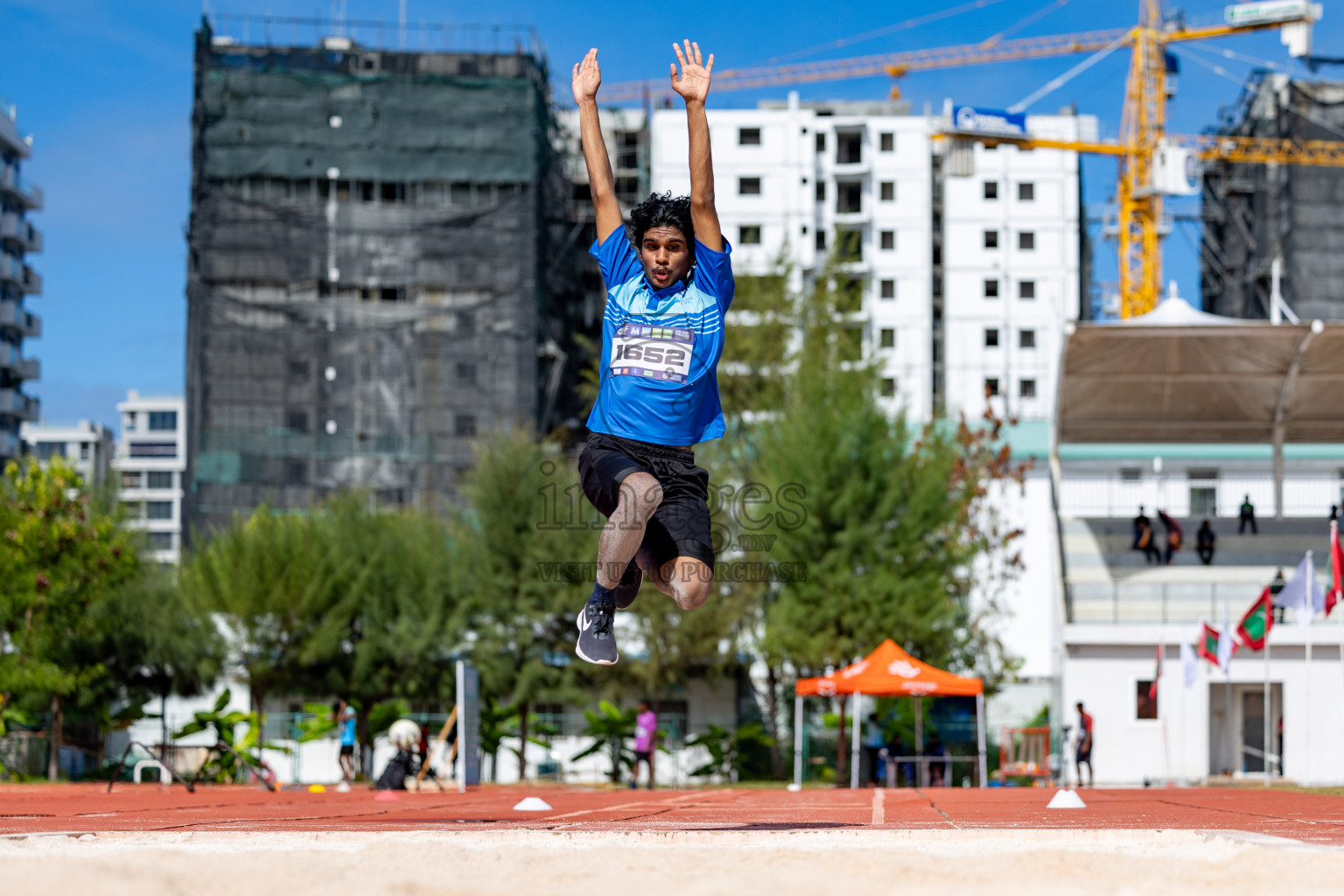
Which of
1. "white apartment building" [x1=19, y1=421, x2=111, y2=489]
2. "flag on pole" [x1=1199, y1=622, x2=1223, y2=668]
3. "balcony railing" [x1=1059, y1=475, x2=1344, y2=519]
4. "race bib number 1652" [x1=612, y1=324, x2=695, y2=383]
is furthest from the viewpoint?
"white apartment building" [x1=19, y1=421, x2=111, y2=489]

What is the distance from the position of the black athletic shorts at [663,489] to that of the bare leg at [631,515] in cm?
8

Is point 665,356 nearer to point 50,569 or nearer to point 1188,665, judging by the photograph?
point 1188,665

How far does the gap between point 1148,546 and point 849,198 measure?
57779mm

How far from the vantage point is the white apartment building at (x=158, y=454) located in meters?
136

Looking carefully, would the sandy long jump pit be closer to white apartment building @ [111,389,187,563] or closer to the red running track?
the red running track

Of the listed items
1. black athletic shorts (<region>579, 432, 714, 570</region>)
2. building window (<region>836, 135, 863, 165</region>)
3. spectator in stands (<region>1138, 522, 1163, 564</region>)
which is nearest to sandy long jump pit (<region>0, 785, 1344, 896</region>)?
black athletic shorts (<region>579, 432, 714, 570</region>)

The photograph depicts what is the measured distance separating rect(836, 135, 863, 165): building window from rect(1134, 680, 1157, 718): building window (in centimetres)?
6229

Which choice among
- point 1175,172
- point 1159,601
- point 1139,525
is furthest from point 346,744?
point 1175,172

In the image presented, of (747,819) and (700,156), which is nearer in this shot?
(700,156)

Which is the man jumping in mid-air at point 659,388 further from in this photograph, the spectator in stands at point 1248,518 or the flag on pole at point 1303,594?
the spectator in stands at point 1248,518

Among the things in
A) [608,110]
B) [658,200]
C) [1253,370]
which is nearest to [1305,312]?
[608,110]

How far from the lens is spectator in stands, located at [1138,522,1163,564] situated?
130ft

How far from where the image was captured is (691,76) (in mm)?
8070

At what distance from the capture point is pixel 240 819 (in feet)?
27.9
